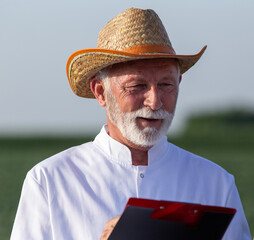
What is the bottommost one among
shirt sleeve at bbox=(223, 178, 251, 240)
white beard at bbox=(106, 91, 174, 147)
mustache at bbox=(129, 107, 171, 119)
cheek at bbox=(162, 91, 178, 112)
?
shirt sleeve at bbox=(223, 178, 251, 240)

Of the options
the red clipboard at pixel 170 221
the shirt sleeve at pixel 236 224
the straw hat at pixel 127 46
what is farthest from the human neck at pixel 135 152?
the red clipboard at pixel 170 221

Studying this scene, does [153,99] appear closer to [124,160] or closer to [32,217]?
[124,160]

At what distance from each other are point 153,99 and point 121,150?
411 mm

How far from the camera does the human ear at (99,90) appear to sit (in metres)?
4.01

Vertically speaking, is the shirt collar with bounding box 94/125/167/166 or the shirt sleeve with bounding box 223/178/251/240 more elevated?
the shirt collar with bounding box 94/125/167/166

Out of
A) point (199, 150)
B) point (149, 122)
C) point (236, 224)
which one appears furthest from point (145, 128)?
point (199, 150)

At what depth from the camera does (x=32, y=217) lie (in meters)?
3.67

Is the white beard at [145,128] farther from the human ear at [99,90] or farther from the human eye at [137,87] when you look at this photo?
the human ear at [99,90]

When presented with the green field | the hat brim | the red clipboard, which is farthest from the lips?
the green field

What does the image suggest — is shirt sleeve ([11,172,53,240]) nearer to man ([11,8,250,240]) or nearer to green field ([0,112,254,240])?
man ([11,8,250,240])

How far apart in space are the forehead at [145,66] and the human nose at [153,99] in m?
0.13

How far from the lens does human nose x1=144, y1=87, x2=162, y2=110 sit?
363 centimetres

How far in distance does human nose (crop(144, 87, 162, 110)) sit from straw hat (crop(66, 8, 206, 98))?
0.59ft

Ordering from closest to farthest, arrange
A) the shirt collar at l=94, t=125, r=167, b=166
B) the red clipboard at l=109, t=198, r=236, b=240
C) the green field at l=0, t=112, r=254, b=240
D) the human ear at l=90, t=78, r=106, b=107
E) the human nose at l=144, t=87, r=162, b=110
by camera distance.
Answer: the red clipboard at l=109, t=198, r=236, b=240
the human nose at l=144, t=87, r=162, b=110
the shirt collar at l=94, t=125, r=167, b=166
the human ear at l=90, t=78, r=106, b=107
the green field at l=0, t=112, r=254, b=240
